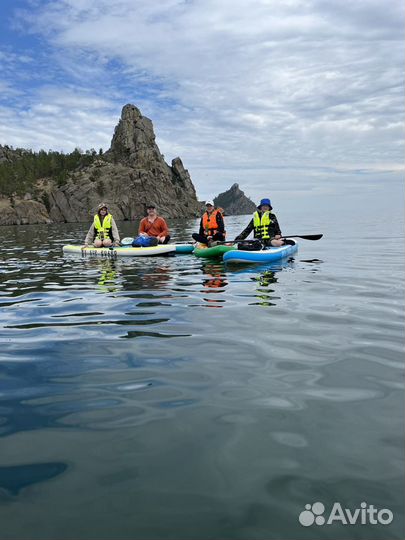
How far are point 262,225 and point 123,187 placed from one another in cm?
8419

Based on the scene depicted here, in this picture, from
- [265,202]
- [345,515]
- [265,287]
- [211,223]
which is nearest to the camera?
[345,515]

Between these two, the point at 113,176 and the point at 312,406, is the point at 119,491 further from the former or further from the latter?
the point at 113,176

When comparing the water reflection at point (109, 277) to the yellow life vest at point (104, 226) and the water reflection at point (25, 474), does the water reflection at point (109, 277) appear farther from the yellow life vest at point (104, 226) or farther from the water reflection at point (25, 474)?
the water reflection at point (25, 474)

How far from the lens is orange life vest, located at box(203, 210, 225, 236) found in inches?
630

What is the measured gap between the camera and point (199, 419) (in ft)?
11.8

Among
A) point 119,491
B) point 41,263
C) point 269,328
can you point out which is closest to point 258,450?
point 119,491

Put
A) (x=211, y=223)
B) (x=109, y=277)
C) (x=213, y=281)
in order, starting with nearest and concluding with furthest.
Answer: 1. (x=213, y=281)
2. (x=109, y=277)
3. (x=211, y=223)

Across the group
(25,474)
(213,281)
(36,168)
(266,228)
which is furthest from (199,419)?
(36,168)

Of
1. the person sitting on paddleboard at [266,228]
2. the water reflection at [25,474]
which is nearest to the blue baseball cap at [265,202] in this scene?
the person sitting on paddleboard at [266,228]

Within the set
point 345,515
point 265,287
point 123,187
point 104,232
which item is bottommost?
point 345,515

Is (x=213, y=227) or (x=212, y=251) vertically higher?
(x=213, y=227)

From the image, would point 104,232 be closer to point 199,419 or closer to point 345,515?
point 199,419

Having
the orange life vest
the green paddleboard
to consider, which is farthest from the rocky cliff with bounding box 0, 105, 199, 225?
the green paddleboard

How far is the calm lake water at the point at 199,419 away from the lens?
251 cm
